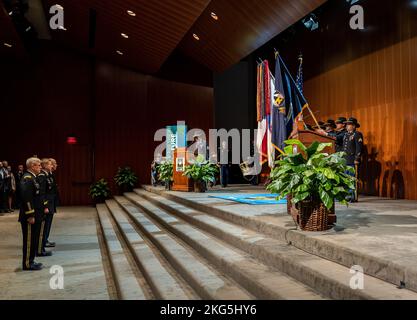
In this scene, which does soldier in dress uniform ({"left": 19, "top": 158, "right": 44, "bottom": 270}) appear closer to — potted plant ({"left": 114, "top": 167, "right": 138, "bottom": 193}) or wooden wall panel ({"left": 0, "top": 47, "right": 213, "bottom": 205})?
potted plant ({"left": 114, "top": 167, "right": 138, "bottom": 193})

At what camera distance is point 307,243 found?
2.83 meters

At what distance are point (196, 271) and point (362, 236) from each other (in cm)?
128

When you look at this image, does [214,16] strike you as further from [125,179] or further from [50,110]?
[50,110]

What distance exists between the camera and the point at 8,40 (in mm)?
9828

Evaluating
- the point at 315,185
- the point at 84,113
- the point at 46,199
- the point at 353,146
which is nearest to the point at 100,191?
the point at 84,113

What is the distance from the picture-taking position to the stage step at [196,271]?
249 centimetres

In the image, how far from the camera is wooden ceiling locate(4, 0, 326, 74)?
7.74m

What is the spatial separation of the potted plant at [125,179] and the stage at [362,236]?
7.66 metres

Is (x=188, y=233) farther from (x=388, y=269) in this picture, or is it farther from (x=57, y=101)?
(x=57, y=101)

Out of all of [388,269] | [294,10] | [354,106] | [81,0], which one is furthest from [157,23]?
[388,269]

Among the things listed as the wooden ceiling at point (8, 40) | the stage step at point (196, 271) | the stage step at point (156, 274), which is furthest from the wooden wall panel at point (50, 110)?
the stage step at point (196, 271)

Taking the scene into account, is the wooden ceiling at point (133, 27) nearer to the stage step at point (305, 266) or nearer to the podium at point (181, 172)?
the podium at point (181, 172)

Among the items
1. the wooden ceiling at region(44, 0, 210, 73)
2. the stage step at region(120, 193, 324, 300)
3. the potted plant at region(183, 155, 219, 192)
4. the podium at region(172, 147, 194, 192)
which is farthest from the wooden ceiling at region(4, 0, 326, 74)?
the stage step at region(120, 193, 324, 300)

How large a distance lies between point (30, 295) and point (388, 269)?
3.01 m
